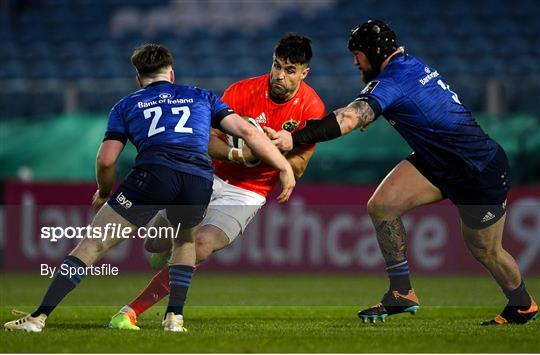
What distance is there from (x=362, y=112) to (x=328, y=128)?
0.26 m

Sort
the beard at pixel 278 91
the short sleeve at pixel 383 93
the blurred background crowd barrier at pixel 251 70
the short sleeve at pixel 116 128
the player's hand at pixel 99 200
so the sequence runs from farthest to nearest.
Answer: the blurred background crowd barrier at pixel 251 70 < the beard at pixel 278 91 < the short sleeve at pixel 383 93 < the player's hand at pixel 99 200 < the short sleeve at pixel 116 128

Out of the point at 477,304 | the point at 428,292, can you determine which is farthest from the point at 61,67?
the point at 477,304

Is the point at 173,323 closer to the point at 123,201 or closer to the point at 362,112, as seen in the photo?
the point at 123,201

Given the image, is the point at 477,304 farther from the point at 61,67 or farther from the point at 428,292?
the point at 61,67

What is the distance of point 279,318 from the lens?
7781 mm

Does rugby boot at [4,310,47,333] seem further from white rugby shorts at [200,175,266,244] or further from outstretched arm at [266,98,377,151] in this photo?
outstretched arm at [266,98,377,151]

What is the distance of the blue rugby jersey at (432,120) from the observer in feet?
22.7

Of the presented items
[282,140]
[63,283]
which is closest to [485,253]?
[282,140]

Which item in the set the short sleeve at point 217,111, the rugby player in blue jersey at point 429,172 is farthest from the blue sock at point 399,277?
the short sleeve at point 217,111

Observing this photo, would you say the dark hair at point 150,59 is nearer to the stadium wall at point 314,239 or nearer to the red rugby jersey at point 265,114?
the red rugby jersey at point 265,114

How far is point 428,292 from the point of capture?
10.6m

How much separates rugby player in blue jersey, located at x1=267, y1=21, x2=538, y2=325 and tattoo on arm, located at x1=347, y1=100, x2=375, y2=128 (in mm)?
212

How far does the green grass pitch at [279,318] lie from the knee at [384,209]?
79 cm

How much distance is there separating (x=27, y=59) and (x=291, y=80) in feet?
41.1
